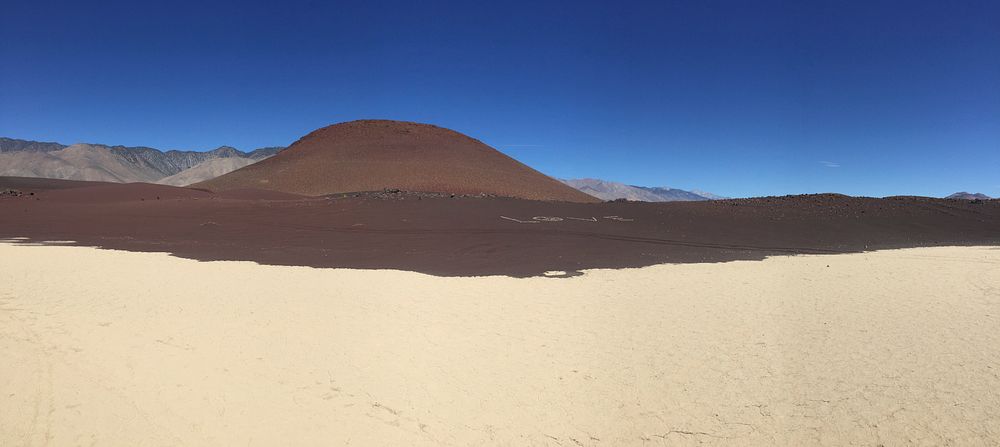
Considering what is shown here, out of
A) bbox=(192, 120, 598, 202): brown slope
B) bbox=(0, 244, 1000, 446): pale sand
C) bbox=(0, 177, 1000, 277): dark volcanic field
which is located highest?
bbox=(192, 120, 598, 202): brown slope

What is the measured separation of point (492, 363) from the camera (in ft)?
19.3

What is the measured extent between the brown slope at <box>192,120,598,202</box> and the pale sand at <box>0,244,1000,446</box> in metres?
37.1

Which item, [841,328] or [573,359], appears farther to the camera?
[841,328]

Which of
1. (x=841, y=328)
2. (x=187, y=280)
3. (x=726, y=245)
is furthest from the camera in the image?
(x=726, y=245)

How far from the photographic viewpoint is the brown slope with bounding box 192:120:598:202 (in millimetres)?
50094

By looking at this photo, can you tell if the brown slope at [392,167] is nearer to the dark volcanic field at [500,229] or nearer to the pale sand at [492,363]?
the dark volcanic field at [500,229]

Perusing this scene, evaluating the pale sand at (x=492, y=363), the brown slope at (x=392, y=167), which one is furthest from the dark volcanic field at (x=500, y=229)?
the brown slope at (x=392, y=167)

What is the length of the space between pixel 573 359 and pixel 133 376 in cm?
510

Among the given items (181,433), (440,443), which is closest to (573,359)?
(440,443)

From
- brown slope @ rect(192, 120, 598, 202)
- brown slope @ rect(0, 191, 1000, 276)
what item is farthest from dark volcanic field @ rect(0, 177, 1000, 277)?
brown slope @ rect(192, 120, 598, 202)

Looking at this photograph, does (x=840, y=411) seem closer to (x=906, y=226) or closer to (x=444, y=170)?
(x=906, y=226)

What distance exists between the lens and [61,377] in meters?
5.26

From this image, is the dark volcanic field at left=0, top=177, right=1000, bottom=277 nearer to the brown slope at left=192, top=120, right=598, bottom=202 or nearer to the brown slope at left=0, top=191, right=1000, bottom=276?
the brown slope at left=0, top=191, right=1000, bottom=276

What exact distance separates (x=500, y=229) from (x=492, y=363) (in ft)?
43.1
